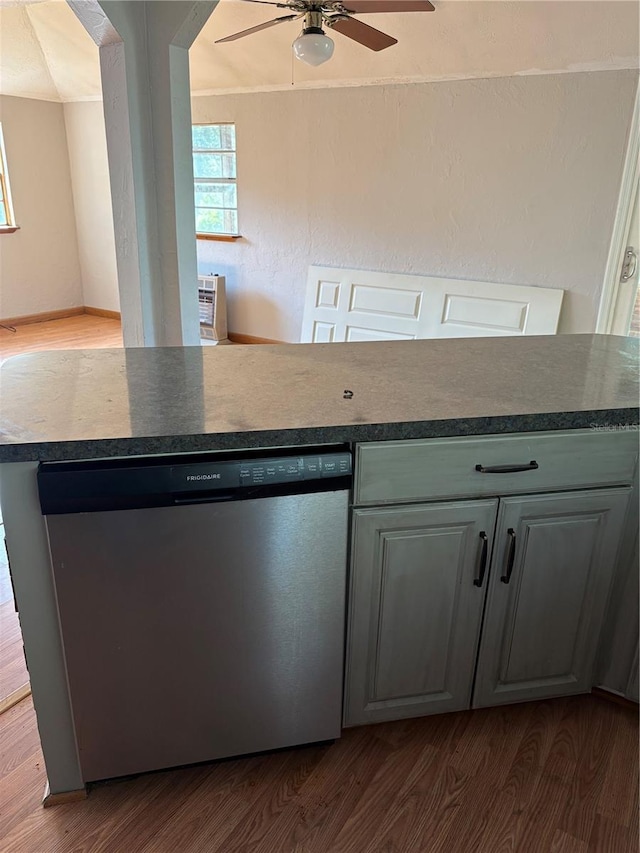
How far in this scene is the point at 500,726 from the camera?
1701 mm

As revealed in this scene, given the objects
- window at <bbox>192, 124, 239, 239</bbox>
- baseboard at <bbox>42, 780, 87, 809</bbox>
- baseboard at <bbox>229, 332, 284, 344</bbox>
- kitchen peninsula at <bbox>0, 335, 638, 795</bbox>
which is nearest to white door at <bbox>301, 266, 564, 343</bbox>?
baseboard at <bbox>229, 332, 284, 344</bbox>

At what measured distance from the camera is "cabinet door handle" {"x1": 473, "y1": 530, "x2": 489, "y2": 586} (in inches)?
58.2

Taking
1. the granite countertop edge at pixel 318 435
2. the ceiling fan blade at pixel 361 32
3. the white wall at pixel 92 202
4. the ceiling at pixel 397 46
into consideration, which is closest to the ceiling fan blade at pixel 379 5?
the ceiling fan blade at pixel 361 32

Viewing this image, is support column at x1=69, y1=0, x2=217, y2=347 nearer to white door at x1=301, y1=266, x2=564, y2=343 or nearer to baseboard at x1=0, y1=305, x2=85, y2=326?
white door at x1=301, y1=266, x2=564, y2=343

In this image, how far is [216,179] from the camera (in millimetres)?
5707

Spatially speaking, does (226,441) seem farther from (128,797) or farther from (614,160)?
(614,160)

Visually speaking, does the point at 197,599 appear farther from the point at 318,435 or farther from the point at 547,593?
the point at 547,593

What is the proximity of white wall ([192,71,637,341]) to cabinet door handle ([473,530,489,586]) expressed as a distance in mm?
3201

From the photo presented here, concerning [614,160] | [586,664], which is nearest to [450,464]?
[586,664]

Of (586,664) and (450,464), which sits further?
(586,664)

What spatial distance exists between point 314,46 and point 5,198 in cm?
503

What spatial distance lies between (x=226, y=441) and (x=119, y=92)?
2.32 metres

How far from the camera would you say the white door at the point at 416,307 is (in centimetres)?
431

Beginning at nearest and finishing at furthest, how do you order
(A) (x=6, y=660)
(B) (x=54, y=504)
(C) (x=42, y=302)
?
(B) (x=54, y=504) < (A) (x=6, y=660) < (C) (x=42, y=302)
